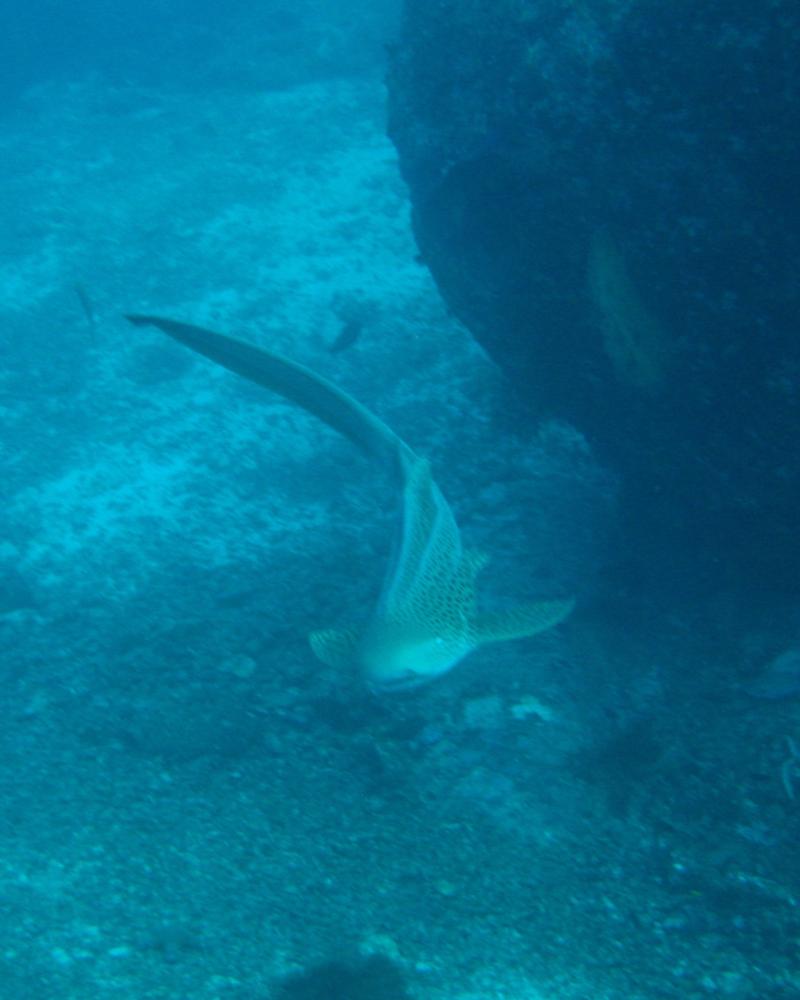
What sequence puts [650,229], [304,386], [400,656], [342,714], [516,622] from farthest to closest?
[304,386] → [342,714] → [650,229] → [516,622] → [400,656]

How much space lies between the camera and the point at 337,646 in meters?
3.69

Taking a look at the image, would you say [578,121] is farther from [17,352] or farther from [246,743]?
[17,352]

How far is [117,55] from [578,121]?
1749cm

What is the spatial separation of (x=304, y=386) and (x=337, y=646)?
6.76 feet

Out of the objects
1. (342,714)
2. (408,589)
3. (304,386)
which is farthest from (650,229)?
(342,714)

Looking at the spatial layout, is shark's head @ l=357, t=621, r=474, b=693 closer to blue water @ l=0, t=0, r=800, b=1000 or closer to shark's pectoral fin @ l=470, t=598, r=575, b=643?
shark's pectoral fin @ l=470, t=598, r=575, b=643

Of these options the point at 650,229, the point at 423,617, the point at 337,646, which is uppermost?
the point at 650,229

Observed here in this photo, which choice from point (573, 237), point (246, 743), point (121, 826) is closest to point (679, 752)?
point (246, 743)

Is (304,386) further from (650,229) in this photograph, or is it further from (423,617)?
(650,229)

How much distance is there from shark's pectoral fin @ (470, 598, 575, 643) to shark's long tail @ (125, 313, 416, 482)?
1216mm

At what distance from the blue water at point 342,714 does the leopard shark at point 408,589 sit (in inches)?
26.7

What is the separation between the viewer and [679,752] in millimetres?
3969

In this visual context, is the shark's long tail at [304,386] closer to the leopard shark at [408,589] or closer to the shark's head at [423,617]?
the leopard shark at [408,589]

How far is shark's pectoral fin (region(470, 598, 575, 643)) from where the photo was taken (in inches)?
148
